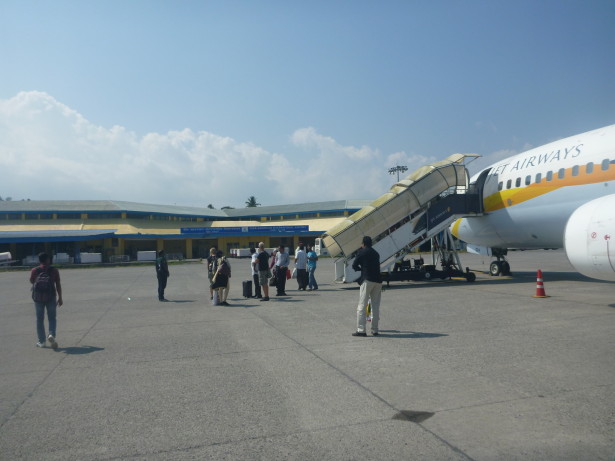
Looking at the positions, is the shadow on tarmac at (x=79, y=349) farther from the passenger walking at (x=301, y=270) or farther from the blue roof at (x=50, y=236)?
the blue roof at (x=50, y=236)

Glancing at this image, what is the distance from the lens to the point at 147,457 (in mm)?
3750

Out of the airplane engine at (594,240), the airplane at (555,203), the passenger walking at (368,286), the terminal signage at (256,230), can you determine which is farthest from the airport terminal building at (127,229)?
the passenger walking at (368,286)

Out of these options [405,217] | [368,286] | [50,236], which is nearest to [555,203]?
[405,217]

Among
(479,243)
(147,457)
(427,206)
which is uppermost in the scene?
(427,206)

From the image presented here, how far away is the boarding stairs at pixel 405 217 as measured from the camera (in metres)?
16.5

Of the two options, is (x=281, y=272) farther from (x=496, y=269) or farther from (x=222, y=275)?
(x=496, y=269)

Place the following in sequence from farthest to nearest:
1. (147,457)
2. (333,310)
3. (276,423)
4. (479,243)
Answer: (479,243), (333,310), (276,423), (147,457)

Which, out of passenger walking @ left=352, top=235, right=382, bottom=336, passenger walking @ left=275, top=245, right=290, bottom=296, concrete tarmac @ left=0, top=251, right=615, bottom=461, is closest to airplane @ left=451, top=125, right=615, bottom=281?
concrete tarmac @ left=0, top=251, right=615, bottom=461

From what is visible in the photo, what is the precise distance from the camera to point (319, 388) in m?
5.38

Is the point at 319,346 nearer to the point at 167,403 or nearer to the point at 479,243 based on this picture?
the point at 167,403

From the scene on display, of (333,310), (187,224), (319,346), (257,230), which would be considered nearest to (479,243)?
(333,310)

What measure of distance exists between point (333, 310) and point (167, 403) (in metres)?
6.88

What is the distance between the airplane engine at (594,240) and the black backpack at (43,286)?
1070 centimetres

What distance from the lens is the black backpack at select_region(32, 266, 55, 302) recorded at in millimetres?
8078
